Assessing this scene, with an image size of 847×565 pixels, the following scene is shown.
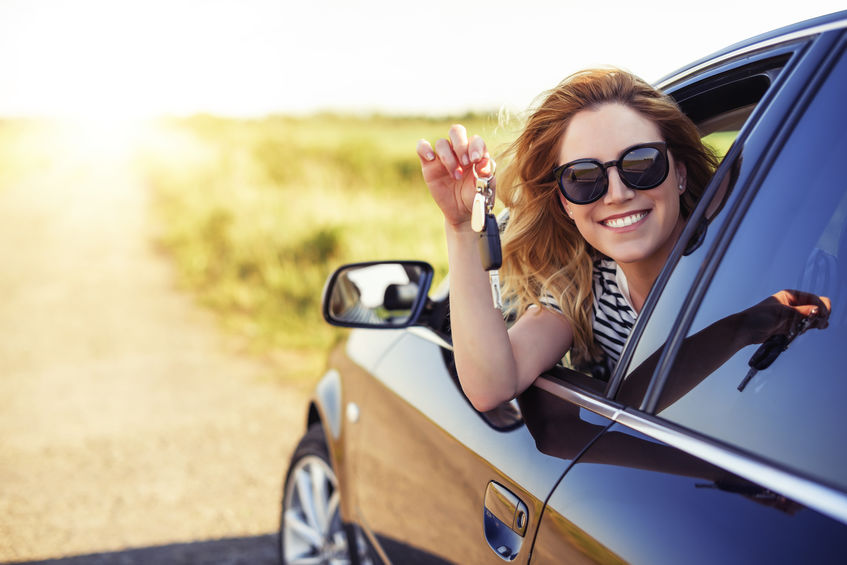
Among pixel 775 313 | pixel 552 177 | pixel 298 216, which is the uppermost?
pixel 552 177

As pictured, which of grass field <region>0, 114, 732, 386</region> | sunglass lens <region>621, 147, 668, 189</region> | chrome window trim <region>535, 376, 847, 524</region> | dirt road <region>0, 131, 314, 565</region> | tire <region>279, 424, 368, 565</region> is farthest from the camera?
grass field <region>0, 114, 732, 386</region>

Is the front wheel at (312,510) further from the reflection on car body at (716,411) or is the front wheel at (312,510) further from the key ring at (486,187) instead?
the key ring at (486,187)

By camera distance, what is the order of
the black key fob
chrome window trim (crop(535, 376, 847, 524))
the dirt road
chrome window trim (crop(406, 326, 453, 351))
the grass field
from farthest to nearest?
the grass field, the dirt road, chrome window trim (crop(406, 326, 453, 351)), the black key fob, chrome window trim (crop(535, 376, 847, 524))

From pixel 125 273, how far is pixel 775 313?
1105 centimetres

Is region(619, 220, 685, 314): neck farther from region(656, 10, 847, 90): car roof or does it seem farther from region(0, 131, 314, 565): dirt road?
region(0, 131, 314, 565): dirt road

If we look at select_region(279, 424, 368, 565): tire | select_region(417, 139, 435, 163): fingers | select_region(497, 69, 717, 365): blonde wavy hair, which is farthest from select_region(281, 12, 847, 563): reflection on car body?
select_region(279, 424, 368, 565): tire

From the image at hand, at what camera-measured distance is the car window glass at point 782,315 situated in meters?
1.06

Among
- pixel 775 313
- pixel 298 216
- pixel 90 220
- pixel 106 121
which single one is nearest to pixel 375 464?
pixel 775 313

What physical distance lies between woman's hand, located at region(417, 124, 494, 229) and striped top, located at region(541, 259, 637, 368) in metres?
0.38

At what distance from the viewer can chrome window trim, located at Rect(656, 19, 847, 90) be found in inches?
46.1

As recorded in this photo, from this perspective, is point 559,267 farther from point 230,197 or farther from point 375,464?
point 230,197

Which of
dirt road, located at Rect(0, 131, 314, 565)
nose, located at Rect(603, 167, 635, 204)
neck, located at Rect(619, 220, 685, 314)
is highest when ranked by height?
nose, located at Rect(603, 167, 635, 204)

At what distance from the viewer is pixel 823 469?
3.14 ft

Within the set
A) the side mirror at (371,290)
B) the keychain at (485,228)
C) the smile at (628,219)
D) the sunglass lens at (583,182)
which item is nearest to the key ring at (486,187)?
the keychain at (485,228)
